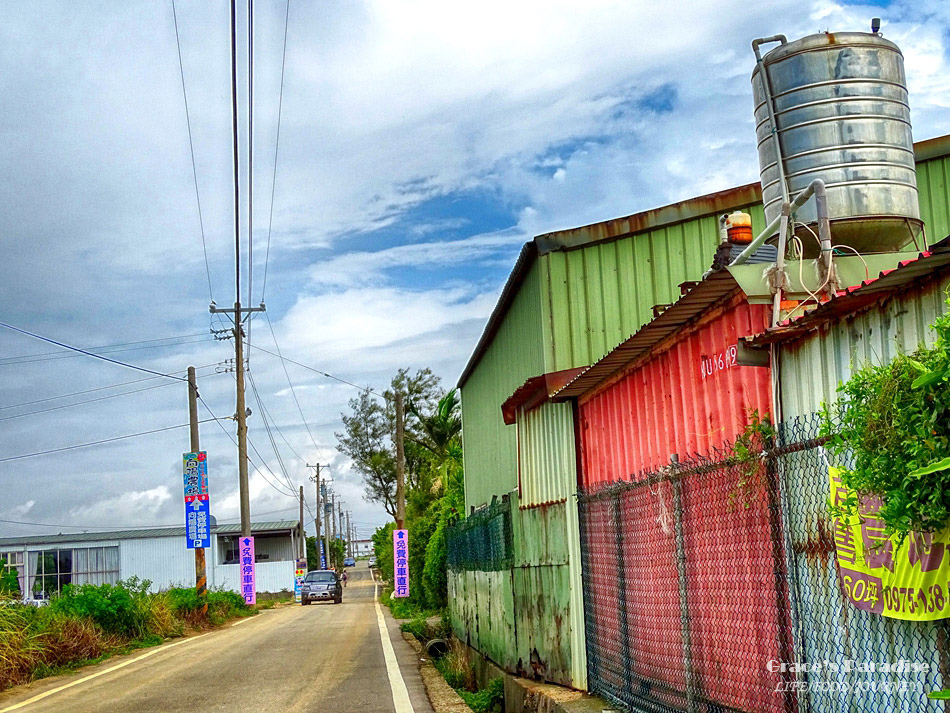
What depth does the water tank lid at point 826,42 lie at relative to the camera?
7367mm

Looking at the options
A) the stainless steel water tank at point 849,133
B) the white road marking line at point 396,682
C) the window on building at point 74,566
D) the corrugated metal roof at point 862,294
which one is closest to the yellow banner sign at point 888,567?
the corrugated metal roof at point 862,294

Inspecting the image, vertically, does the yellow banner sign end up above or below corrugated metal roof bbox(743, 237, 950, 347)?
below

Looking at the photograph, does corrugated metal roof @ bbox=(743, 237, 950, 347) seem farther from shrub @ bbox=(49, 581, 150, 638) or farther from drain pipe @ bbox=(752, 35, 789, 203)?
shrub @ bbox=(49, 581, 150, 638)

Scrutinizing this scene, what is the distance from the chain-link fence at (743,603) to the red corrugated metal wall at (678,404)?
253 millimetres

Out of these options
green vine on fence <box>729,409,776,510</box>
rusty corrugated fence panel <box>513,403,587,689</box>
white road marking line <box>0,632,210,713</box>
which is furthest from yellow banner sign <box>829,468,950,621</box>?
white road marking line <box>0,632,210,713</box>

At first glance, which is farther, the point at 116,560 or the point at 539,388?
the point at 116,560

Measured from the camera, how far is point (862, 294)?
4309 mm

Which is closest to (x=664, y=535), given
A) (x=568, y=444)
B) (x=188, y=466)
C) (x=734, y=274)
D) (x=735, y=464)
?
(x=735, y=464)

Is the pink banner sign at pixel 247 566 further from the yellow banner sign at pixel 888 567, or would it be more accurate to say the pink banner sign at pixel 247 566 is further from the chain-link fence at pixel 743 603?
the yellow banner sign at pixel 888 567

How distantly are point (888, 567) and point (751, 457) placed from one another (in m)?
1.42

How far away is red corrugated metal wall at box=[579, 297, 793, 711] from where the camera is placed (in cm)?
562

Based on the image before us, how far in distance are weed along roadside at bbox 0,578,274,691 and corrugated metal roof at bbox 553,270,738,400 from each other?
1005 centimetres

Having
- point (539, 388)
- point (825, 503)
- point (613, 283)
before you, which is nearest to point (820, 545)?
point (825, 503)

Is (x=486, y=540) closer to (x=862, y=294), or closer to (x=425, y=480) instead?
(x=862, y=294)
